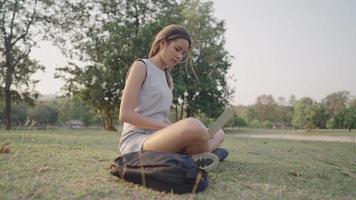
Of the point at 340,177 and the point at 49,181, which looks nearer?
the point at 49,181

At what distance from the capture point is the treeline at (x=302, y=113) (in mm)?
39169

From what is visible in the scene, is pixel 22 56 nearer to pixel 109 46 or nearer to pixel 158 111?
pixel 109 46

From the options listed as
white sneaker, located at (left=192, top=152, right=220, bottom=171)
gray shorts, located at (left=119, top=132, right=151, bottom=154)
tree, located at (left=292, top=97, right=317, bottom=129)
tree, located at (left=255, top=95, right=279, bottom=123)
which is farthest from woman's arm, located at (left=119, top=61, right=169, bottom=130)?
tree, located at (left=255, top=95, right=279, bottom=123)

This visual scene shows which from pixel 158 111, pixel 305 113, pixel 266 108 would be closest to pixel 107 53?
pixel 158 111

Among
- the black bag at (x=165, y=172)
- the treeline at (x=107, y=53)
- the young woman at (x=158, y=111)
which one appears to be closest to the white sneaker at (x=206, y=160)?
the young woman at (x=158, y=111)

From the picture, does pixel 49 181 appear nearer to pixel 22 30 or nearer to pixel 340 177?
pixel 340 177

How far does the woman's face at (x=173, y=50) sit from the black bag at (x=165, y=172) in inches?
36.9

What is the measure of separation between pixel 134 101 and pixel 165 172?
0.78 metres

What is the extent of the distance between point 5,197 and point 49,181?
1.80 ft

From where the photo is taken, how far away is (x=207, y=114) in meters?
28.0

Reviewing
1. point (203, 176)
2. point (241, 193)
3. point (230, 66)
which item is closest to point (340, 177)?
point (241, 193)

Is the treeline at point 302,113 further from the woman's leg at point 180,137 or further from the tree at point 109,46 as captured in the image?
the woman's leg at point 180,137

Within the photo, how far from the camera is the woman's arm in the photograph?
310 cm

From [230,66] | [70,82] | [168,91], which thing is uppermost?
[230,66]
